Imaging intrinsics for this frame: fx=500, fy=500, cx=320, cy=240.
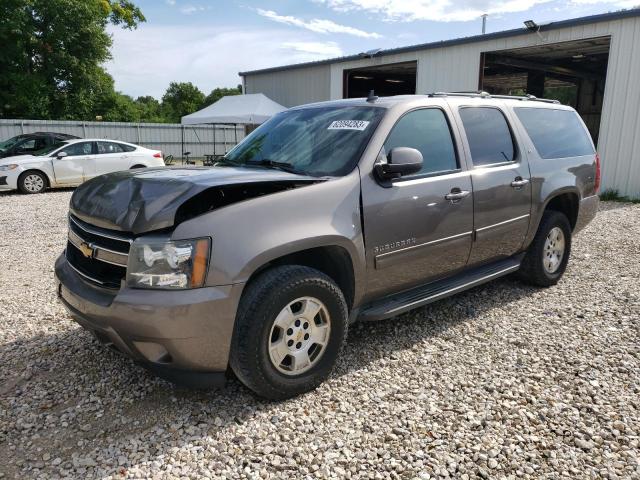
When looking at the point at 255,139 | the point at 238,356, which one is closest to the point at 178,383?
the point at 238,356

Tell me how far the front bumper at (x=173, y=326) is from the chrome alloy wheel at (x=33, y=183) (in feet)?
39.3

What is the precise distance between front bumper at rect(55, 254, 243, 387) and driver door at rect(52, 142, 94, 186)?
12213 millimetres

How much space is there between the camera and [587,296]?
16.5 ft

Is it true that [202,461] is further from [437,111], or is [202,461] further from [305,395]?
[437,111]

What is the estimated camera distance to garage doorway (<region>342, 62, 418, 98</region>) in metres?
18.7

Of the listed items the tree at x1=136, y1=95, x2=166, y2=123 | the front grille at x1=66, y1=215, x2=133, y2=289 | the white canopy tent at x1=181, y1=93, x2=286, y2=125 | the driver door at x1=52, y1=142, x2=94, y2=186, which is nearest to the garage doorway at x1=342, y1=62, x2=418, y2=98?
the white canopy tent at x1=181, y1=93, x2=286, y2=125

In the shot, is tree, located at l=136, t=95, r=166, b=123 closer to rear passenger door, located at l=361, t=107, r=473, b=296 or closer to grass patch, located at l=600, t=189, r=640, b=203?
grass patch, located at l=600, t=189, r=640, b=203

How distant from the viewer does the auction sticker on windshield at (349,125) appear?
3604 mm

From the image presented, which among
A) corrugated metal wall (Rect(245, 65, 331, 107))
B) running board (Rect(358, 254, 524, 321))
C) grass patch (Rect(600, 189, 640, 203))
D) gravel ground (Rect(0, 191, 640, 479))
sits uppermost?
corrugated metal wall (Rect(245, 65, 331, 107))

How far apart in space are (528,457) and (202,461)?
168 cm

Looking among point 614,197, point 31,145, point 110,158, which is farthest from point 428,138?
point 31,145

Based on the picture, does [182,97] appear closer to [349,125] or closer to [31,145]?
[31,145]

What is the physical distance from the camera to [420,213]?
3596 millimetres

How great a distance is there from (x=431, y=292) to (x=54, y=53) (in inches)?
1312
